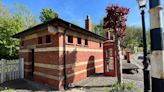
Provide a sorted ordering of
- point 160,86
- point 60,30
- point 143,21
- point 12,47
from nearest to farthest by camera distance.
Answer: point 160,86
point 143,21
point 60,30
point 12,47

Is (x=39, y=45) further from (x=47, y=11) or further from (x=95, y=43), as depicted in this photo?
(x=47, y=11)

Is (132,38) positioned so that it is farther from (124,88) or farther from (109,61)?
(124,88)

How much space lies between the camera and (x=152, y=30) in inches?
98.6

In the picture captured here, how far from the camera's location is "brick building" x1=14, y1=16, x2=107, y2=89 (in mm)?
10883

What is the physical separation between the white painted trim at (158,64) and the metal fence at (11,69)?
1262cm

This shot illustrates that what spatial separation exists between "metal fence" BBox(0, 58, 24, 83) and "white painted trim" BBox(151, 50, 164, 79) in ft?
41.4

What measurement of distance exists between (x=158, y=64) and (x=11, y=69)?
43.3 ft

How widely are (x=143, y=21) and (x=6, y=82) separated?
10784 millimetres

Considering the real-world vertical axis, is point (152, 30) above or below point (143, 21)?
below

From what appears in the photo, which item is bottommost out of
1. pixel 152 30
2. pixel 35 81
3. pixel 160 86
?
pixel 35 81

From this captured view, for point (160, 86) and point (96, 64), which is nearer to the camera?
point (160, 86)

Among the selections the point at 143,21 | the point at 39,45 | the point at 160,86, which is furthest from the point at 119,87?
the point at 160,86

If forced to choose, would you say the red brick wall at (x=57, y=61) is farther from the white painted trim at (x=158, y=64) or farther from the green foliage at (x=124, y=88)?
the white painted trim at (x=158, y=64)

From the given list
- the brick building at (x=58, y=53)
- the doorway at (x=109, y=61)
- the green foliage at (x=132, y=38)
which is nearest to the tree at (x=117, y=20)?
the brick building at (x=58, y=53)
